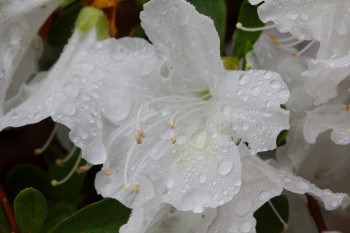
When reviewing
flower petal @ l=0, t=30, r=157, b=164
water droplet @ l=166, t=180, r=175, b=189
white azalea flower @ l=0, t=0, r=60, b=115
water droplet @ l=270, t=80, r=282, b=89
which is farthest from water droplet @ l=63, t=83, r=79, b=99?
water droplet @ l=270, t=80, r=282, b=89

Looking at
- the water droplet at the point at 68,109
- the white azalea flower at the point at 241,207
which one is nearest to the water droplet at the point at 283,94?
the white azalea flower at the point at 241,207

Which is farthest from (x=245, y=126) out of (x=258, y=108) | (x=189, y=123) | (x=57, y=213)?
(x=57, y=213)

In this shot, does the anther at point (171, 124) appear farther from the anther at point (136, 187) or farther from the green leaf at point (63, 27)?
the green leaf at point (63, 27)

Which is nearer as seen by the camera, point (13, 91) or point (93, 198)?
point (13, 91)

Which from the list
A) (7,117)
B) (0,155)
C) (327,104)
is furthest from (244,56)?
(0,155)

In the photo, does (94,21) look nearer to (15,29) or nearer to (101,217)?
(15,29)

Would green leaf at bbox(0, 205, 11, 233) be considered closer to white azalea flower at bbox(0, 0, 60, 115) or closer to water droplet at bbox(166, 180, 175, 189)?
white azalea flower at bbox(0, 0, 60, 115)

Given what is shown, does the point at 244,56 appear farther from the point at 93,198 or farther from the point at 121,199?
the point at 93,198
